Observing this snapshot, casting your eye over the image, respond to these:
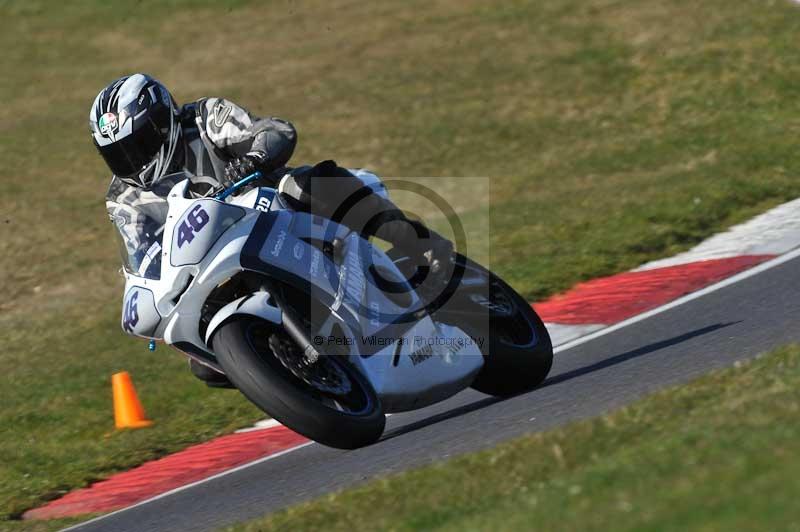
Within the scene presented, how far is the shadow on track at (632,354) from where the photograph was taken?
752cm

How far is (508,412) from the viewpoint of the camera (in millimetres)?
6863

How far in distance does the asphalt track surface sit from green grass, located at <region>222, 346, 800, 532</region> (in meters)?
0.60

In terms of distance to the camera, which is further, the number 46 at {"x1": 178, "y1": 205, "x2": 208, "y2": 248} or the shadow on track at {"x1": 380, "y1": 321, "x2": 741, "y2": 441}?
the shadow on track at {"x1": 380, "y1": 321, "x2": 741, "y2": 441}

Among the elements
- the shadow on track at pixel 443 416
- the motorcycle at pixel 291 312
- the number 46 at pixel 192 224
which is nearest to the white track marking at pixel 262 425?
the shadow on track at pixel 443 416

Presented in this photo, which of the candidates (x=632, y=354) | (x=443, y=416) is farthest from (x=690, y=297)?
(x=443, y=416)

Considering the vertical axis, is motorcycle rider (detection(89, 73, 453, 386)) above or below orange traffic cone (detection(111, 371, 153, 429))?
above

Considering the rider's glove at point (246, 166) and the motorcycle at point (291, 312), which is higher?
the rider's glove at point (246, 166)

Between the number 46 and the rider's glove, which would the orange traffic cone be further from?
the number 46

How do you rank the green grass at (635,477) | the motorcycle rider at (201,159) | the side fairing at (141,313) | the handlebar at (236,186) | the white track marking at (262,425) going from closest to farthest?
1. the green grass at (635,477)
2. the side fairing at (141,313)
3. the handlebar at (236,186)
4. the motorcycle rider at (201,159)
5. the white track marking at (262,425)

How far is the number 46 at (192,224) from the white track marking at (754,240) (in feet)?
17.2

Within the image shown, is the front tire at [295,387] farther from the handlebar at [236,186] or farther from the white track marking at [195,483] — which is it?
the white track marking at [195,483]

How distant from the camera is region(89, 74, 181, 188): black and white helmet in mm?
6461

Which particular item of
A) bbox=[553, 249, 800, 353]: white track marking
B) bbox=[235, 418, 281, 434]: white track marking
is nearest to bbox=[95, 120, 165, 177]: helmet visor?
bbox=[235, 418, 281, 434]: white track marking

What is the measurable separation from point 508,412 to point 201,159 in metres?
2.04
